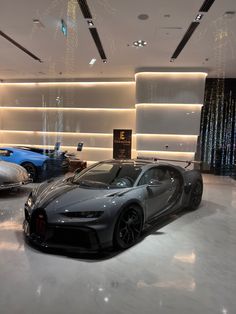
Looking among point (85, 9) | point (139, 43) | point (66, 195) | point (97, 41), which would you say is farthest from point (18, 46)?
point (66, 195)

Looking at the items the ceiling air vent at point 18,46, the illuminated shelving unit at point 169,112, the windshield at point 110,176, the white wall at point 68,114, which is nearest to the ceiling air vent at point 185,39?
the illuminated shelving unit at point 169,112

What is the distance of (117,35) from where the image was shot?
5.53m

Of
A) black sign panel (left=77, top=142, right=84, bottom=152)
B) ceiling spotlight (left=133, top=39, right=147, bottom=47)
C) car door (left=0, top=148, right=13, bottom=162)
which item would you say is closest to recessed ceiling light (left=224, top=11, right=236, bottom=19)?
ceiling spotlight (left=133, top=39, right=147, bottom=47)

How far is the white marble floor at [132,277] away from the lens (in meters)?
1.98

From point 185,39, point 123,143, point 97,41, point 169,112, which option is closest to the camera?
point 185,39

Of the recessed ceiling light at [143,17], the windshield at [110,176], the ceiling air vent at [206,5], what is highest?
the ceiling air vent at [206,5]

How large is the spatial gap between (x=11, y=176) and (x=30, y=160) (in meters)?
1.74

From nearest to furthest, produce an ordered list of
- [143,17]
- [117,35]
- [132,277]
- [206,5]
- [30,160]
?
1. [132,277]
2. [206,5]
3. [143,17]
4. [117,35]
5. [30,160]

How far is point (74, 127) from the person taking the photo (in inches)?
395

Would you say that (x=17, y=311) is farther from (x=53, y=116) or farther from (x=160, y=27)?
(x=53, y=116)

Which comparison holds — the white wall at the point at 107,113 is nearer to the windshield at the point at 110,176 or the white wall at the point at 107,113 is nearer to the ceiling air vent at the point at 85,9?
the ceiling air vent at the point at 85,9

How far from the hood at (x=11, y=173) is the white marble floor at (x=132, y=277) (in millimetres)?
1578

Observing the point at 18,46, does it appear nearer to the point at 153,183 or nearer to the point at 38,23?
the point at 38,23

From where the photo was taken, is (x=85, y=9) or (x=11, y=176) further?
(x=11, y=176)
